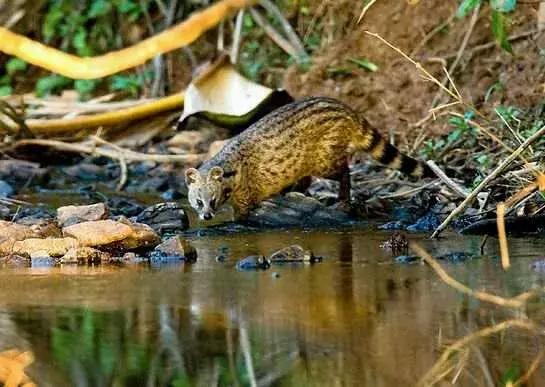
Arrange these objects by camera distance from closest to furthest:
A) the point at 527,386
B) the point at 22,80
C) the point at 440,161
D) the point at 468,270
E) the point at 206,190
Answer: the point at 527,386
the point at 468,270
the point at 206,190
the point at 440,161
the point at 22,80

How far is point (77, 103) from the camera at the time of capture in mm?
13133

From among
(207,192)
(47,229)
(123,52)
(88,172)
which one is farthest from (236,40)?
(123,52)

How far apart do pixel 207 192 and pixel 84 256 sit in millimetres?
2081

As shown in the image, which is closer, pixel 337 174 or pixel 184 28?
pixel 184 28

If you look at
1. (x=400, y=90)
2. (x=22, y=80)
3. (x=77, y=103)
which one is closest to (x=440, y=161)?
(x=400, y=90)

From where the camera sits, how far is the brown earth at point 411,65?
10.2 metres

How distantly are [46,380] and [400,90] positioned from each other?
7639mm

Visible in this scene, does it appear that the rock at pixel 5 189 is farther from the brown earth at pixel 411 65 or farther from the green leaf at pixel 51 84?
the green leaf at pixel 51 84

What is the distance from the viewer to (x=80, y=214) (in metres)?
7.43

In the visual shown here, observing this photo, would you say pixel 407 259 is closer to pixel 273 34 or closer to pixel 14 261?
pixel 14 261

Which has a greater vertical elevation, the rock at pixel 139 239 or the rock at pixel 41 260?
the rock at pixel 139 239

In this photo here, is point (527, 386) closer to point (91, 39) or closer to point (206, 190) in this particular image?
point (206, 190)

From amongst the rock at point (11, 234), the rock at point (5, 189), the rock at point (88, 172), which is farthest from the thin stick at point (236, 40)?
the rock at point (11, 234)

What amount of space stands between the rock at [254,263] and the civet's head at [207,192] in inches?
86.5
